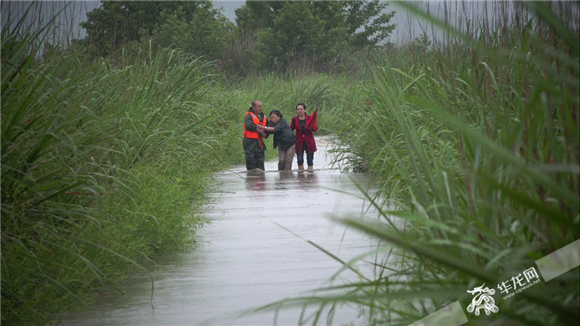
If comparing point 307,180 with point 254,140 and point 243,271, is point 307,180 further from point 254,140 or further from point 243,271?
point 243,271

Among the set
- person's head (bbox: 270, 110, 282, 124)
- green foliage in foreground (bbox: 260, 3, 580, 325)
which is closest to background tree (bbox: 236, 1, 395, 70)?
person's head (bbox: 270, 110, 282, 124)

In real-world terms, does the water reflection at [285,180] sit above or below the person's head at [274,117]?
below

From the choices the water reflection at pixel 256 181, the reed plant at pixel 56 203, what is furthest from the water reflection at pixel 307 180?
the reed plant at pixel 56 203

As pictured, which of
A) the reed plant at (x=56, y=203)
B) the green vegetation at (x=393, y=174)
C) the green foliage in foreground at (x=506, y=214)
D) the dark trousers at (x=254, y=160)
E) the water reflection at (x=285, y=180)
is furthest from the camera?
the dark trousers at (x=254, y=160)

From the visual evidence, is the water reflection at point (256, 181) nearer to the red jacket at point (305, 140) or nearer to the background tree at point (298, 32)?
the red jacket at point (305, 140)

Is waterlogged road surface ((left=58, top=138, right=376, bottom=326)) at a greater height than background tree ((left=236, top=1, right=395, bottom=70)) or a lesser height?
lesser

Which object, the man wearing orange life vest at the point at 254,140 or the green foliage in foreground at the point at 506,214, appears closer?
the green foliage in foreground at the point at 506,214

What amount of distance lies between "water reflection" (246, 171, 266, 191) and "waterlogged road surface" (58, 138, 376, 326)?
1.53 meters

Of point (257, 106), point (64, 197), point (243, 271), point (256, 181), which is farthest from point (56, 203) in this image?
point (257, 106)

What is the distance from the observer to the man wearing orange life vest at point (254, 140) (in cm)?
1417

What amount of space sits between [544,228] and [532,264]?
13 centimetres

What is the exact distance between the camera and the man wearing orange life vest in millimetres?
14172

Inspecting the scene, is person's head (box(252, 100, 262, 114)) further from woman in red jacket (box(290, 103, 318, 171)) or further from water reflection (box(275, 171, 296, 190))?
water reflection (box(275, 171, 296, 190))

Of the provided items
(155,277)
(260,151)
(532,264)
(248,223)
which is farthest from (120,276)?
(260,151)
